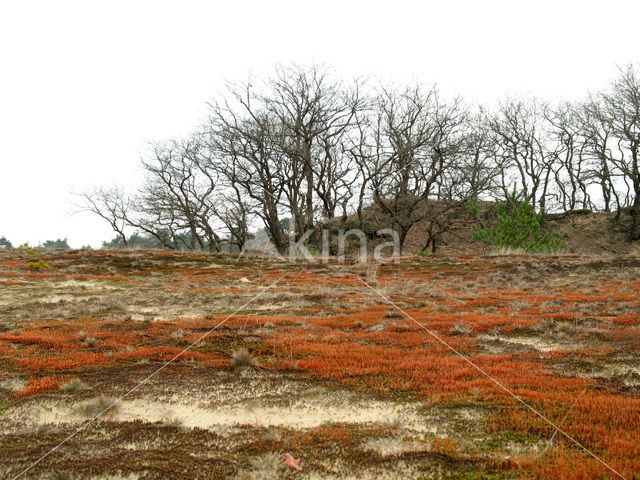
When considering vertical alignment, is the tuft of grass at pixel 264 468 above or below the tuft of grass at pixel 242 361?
below

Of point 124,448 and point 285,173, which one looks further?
point 285,173

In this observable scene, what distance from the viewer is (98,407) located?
427 cm

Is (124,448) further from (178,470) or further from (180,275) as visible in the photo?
(180,275)

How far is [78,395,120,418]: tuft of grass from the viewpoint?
4188 millimetres

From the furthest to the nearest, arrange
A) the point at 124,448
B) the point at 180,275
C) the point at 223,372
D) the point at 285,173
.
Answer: the point at 285,173 → the point at 180,275 → the point at 223,372 → the point at 124,448

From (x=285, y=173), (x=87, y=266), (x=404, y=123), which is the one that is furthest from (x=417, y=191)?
(x=87, y=266)

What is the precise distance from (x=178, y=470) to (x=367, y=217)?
112ft

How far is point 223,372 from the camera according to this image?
554cm

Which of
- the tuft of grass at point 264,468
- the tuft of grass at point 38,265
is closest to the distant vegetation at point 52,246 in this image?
the tuft of grass at point 38,265

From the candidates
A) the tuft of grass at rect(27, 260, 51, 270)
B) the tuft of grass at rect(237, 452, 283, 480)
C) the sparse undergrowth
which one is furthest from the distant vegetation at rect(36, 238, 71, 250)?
the tuft of grass at rect(237, 452, 283, 480)

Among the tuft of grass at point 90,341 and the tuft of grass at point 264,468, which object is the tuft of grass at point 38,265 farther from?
the tuft of grass at point 264,468

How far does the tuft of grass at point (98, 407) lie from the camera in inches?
165

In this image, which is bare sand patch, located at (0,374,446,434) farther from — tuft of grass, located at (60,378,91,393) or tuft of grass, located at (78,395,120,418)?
tuft of grass, located at (60,378,91,393)

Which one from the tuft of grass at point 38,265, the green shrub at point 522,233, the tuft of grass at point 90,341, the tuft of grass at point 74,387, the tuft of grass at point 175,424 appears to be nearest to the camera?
the tuft of grass at point 175,424
